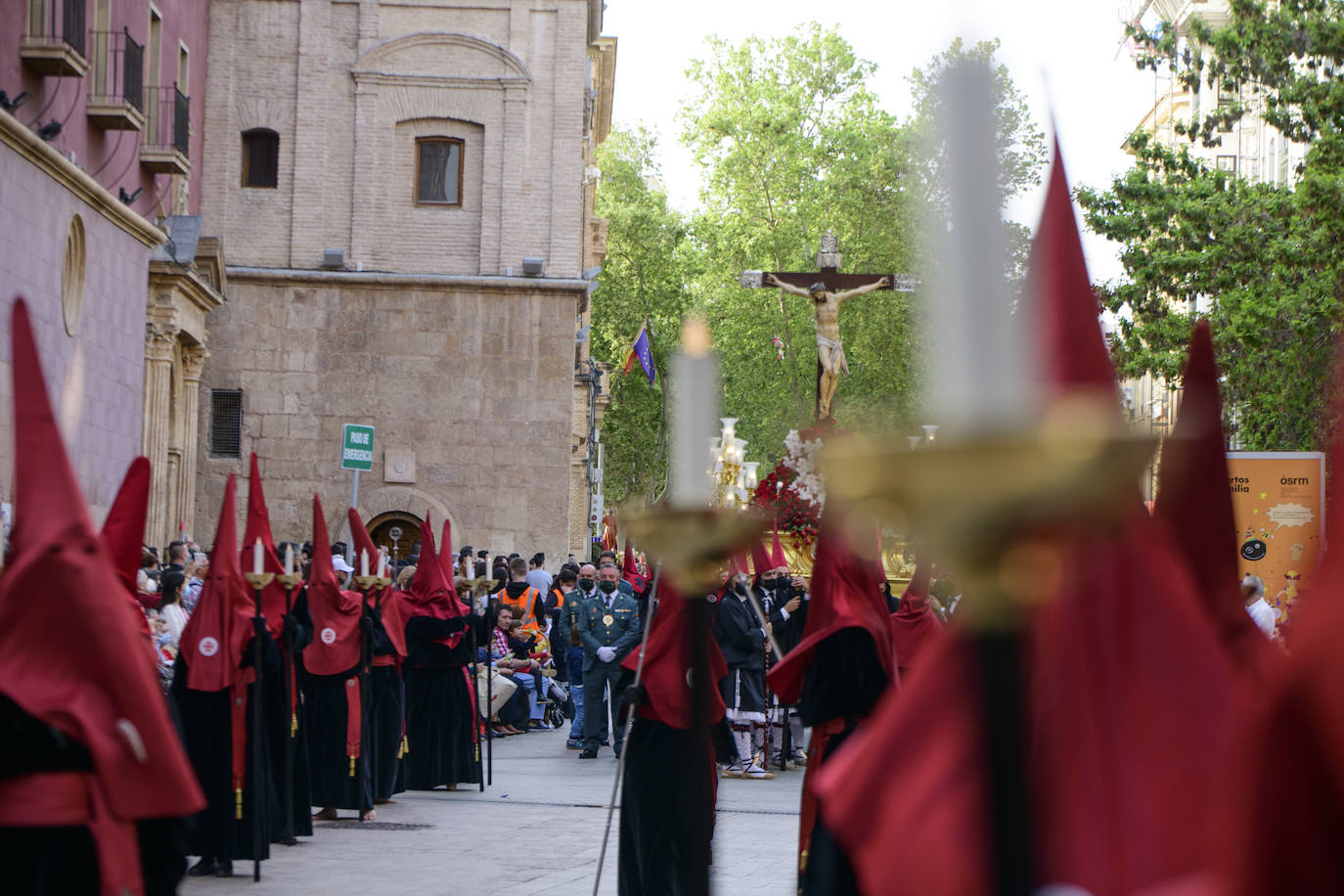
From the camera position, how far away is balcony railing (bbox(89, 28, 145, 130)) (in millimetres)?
20828

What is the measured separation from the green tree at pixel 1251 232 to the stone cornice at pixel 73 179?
46.7 feet

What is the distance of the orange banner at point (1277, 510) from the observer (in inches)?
714

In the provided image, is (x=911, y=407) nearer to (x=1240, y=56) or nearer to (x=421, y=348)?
(x=1240, y=56)

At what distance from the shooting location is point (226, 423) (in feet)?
99.9

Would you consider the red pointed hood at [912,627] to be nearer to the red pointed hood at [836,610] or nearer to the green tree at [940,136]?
the red pointed hood at [836,610]

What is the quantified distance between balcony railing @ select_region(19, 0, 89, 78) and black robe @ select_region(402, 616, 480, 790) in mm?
8547

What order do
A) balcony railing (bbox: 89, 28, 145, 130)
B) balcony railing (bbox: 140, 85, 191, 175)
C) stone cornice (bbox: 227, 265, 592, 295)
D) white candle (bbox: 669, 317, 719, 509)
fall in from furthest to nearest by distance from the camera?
stone cornice (bbox: 227, 265, 592, 295), balcony railing (bbox: 140, 85, 191, 175), balcony railing (bbox: 89, 28, 145, 130), white candle (bbox: 669, 317, 719, 509)

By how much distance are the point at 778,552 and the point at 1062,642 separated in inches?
649

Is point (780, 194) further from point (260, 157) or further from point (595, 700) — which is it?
point (595, 700)

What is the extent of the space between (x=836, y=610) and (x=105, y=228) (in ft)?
52.8

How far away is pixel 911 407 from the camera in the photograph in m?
1.76

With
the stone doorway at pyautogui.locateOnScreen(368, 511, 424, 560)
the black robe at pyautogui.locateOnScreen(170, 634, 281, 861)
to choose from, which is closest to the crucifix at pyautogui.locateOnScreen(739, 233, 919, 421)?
the stone doorway at pyautogui.locateOnScreen(368, 511, 424, 560)

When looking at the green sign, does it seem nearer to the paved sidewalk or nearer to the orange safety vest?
the paved sidewalk

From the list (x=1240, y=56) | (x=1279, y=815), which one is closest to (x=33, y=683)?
(x=1279, y=815)
